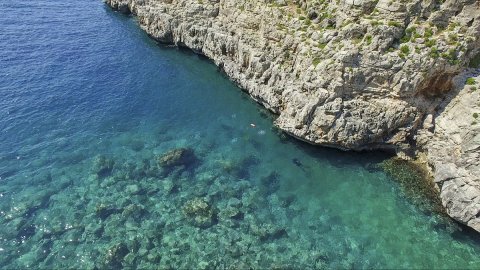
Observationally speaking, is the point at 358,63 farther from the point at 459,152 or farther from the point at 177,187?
the point at 177,187

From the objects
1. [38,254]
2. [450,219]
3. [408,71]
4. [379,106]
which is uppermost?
[408,71]

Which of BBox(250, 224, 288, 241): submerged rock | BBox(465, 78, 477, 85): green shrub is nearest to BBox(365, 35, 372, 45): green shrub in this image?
BBox(465, 78, 477, 85): green shrub

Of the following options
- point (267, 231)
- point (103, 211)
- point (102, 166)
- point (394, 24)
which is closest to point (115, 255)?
point (103, 211)

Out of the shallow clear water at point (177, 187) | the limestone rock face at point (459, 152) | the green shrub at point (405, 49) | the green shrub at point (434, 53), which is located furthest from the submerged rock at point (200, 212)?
the green shrub at point (434, 53)

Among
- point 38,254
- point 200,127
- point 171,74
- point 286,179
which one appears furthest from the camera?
point 171,74

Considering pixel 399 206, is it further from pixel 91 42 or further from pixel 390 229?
pixel 91 42

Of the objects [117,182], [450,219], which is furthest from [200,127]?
[450,219]

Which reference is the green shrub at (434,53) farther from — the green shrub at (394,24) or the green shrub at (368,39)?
the green shrub at (368,39)

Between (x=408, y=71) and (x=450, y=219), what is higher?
(x=408, y=71)
